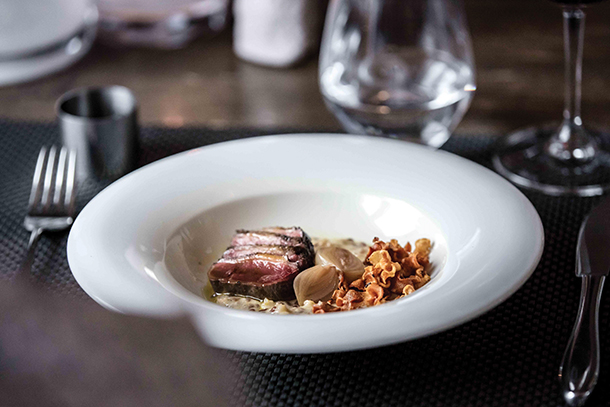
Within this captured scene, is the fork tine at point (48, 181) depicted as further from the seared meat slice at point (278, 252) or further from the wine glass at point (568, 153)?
the wine glass at point (568, 153)

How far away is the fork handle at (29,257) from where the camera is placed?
2.88ft

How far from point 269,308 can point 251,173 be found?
23cm

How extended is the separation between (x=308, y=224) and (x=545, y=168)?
0.49 meters

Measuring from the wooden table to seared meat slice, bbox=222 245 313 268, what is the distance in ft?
1.79

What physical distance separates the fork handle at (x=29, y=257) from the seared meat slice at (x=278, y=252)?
0.87 ft

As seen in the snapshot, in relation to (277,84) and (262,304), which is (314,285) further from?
(277,84)

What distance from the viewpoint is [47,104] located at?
156 cm

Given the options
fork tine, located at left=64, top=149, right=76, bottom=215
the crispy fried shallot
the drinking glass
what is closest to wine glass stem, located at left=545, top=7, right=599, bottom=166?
the drinking glass

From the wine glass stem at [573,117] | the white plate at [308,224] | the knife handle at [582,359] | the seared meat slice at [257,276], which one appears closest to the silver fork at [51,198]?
the white plate at [308,224]

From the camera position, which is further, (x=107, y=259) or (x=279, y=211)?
(x=279, y=211)

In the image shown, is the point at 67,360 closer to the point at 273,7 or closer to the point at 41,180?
the point at 41,180

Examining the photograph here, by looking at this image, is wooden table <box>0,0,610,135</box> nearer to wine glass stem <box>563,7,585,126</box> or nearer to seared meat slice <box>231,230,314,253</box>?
wine glass stem <box>563,7,585,126</box>

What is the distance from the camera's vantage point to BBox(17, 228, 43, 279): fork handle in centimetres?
88

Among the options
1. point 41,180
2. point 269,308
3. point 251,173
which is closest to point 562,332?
point 269,308
